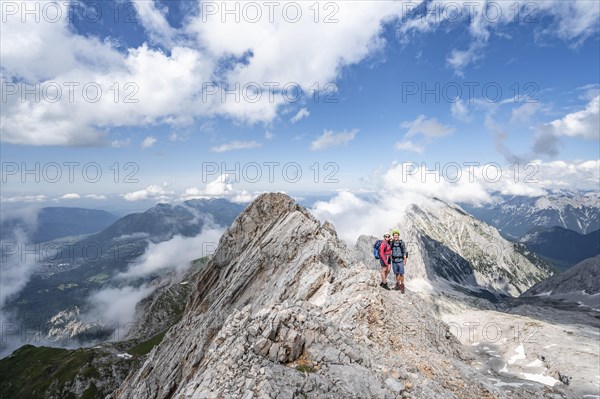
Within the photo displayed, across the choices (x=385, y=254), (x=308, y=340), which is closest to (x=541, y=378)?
(x=385, y=254)

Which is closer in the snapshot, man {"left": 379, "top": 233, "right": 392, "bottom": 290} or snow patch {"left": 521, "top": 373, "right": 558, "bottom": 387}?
man {"left": 379, "top": 233, "right": 392, "bottom": 290}

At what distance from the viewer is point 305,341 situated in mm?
17375

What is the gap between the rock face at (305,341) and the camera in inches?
591

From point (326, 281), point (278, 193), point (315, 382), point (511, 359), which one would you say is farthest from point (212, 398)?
point (511, 359)

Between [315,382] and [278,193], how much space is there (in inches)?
2246

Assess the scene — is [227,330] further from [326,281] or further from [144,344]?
[144,344]

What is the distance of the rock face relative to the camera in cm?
1502

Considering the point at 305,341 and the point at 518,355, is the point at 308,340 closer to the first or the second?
the point at 305,341

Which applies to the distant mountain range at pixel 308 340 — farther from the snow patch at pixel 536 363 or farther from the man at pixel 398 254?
the man at pixel 398 254

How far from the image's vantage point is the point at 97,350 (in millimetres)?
180875

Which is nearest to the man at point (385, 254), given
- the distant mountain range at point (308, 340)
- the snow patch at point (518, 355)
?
the distant mountain range at point (308, 340)

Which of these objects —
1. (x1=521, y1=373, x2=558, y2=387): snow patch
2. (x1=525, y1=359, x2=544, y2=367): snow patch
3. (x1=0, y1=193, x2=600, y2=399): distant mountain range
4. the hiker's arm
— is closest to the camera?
(x1=0, y1=193, x2=600, y2=399): distant mountain range

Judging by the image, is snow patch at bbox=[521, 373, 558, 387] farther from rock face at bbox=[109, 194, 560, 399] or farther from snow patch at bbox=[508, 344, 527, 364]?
rock face at bbox=[109, 194, 560, 399]

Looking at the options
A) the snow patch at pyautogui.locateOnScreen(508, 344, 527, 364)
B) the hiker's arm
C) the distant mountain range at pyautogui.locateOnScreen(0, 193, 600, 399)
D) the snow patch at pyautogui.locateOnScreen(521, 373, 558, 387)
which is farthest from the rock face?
the snow patch at pyautogui.locateOnScreen(508, 344, 527, 364)
